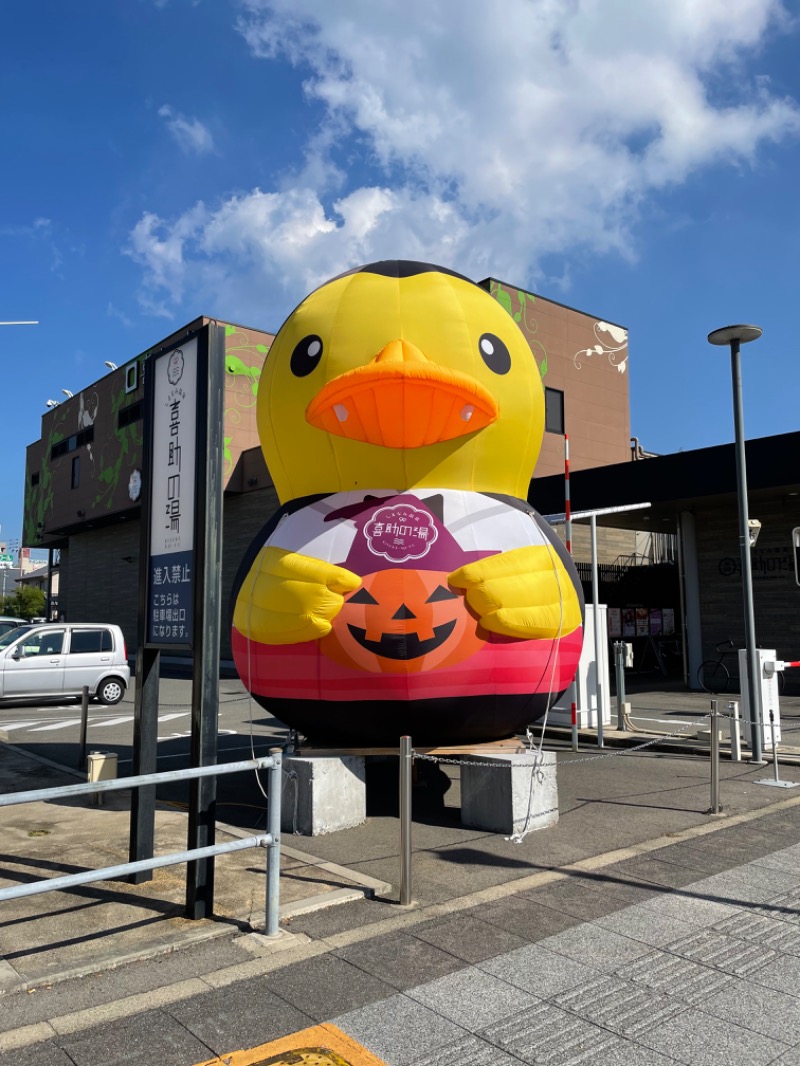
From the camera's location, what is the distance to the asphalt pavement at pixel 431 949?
3490 millimetres

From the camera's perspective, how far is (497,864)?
604 cm

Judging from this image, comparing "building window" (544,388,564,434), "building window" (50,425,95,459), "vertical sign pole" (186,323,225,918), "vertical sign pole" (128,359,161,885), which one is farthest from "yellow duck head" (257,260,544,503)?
"building window" (50,425,95,459)

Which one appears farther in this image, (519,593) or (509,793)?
(519,593)

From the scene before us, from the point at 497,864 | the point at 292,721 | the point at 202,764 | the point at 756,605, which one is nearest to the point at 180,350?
the point at 202,764

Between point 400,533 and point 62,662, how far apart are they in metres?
13.8

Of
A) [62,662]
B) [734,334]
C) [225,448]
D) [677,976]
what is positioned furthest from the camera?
[225,448]

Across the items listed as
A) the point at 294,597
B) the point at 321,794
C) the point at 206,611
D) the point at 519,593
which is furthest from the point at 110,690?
the point at 206,611

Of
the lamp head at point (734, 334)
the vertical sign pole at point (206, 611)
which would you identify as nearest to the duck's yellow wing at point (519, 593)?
the vertical sign pole at point (206, 611)

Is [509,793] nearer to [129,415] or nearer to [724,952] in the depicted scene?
[724,952]

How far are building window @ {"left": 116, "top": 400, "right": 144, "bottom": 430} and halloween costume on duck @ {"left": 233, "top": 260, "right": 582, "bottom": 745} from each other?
29274 millimetres

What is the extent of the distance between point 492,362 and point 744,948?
4993 mm

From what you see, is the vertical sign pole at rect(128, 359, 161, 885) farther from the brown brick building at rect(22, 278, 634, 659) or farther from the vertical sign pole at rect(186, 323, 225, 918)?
the brown brick building at rect(22, 278, 634, 659)

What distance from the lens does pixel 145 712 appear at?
5848mm

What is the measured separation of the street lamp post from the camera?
10219mm
